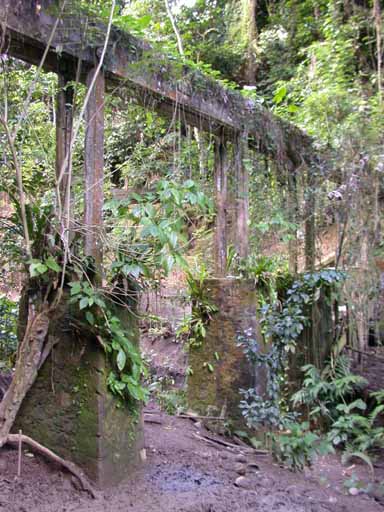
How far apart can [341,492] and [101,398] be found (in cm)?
207

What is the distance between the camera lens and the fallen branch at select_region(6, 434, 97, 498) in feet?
9.81

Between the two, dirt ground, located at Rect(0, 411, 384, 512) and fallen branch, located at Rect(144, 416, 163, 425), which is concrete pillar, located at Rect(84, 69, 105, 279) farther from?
fallen branch, located at Rect(144, 416, 163, 425)

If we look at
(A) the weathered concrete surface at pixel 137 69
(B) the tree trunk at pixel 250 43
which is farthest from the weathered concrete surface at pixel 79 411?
(B) the tree trunk at pixel 250 43

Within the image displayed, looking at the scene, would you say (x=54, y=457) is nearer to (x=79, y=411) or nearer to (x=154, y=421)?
(x=79, y=411)

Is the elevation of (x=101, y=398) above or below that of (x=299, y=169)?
below

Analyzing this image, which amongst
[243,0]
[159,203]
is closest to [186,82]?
[159,203]

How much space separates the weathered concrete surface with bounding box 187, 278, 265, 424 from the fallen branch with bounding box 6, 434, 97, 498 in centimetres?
197

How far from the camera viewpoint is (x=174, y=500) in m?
3.00

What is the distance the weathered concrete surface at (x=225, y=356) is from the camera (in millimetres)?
4680

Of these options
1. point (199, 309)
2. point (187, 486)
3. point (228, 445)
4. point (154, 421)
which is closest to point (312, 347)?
point (199, 309)

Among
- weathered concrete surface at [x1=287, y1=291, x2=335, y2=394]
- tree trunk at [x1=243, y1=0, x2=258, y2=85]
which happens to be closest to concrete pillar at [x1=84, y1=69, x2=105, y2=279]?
weathered concrete surface at [x1=287, y1=291, x2=335, y2=394]

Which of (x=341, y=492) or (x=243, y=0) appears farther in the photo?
(x=243, y=0)

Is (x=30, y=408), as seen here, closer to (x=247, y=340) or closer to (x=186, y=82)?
(x=247, y=340)

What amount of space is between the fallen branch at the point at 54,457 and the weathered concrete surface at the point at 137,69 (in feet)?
7.85
